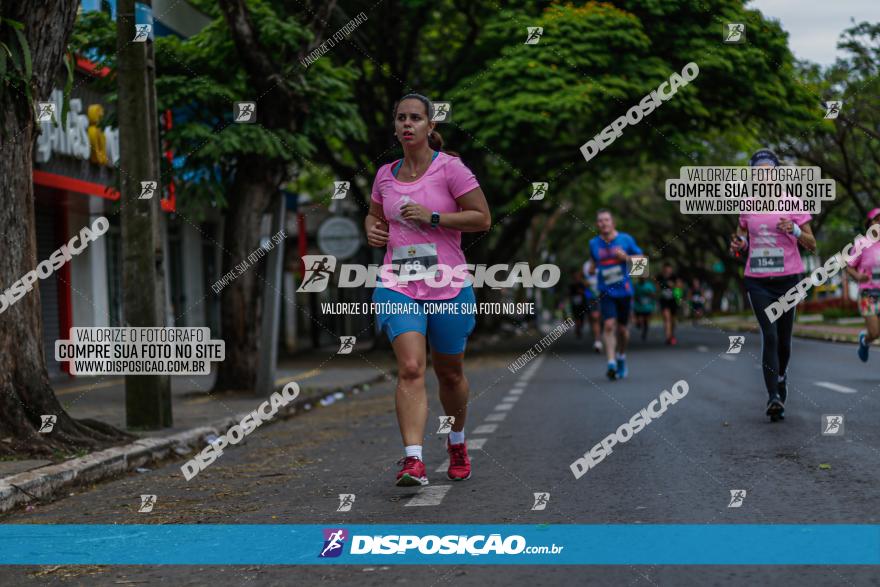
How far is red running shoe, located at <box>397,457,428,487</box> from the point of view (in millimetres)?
6688

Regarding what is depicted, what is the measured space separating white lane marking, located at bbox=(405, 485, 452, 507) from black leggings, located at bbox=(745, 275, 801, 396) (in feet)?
12.0

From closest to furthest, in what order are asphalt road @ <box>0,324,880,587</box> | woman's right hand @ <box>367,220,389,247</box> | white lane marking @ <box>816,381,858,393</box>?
asphalt road @ <box>0,324,880,587</box>, woman's right hand @ <box>367,220,389,247</box>, white lane marking @ <box>816,381,858,393</box>

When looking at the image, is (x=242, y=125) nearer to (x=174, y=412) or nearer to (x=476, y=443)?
(x=174, y=412)

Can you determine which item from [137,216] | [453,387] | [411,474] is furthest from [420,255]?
[137,216]

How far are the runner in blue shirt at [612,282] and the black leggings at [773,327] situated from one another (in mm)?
5494

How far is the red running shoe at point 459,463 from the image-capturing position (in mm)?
7270

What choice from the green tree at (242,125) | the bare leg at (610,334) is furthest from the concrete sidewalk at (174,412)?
the bare leg at (610,334)

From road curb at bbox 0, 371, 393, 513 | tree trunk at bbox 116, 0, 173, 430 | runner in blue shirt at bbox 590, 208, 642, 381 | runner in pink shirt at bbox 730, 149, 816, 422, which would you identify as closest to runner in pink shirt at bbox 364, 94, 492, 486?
road curb at bbox 0, 371, 393, 513

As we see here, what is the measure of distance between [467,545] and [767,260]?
529cm

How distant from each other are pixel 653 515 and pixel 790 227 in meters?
4.35

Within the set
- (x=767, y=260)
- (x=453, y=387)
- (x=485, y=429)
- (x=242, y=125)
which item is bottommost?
(x=485, y=429)

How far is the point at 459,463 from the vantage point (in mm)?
7312

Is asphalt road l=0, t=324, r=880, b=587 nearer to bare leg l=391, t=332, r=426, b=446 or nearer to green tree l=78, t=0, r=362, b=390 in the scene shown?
bare leg l=391, t=332, r=426, b=446

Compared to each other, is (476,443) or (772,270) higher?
(772,270)
